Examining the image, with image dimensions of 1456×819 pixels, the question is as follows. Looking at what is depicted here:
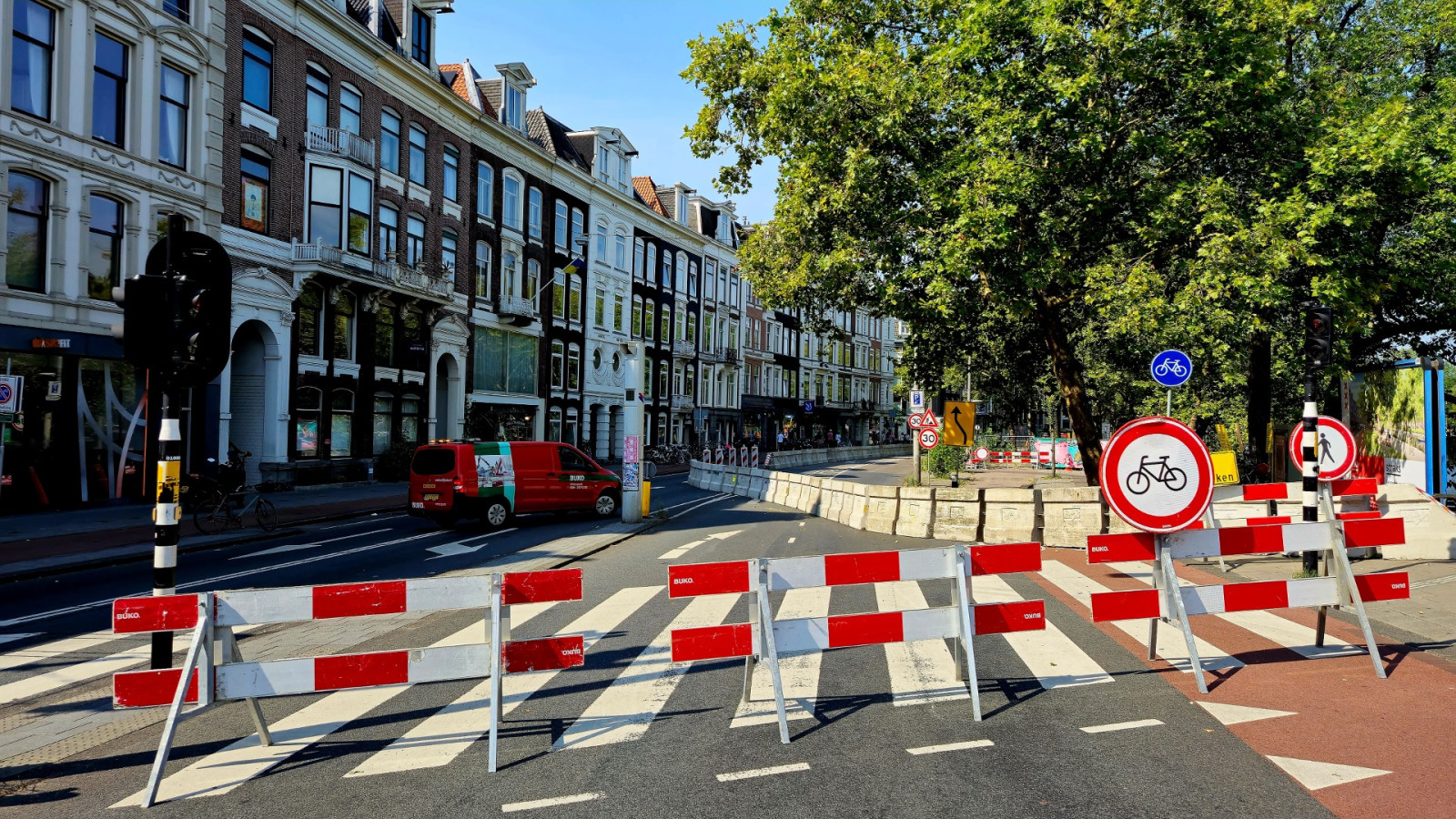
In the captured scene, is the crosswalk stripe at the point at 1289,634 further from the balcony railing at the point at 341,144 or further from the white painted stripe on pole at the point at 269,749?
the balcony railing at the point at 341,144

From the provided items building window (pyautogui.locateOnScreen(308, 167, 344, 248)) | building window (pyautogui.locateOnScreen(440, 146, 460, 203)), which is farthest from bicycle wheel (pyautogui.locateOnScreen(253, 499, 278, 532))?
building window (pyautogui.locateOnScreen(440, 146, 460, 203))

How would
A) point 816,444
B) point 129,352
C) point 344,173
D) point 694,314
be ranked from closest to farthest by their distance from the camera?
point 129,352 → point 344,173 → point 694,314 → point 816,444

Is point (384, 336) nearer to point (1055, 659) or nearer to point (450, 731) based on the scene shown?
point (450, 731)

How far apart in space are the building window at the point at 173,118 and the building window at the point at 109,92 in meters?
0.93

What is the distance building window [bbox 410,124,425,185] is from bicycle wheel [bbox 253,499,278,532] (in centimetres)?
1715

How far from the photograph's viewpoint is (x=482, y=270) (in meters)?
35.6

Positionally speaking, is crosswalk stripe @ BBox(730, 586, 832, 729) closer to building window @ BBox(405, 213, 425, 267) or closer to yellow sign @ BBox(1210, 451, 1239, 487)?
yellow sign @ BBox(1210, 451, 1239, 487)

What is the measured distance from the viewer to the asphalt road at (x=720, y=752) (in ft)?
13.0

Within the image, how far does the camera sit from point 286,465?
24422 millimetres

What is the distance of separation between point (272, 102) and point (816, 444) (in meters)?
48.6

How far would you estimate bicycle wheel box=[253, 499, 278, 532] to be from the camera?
16344mm

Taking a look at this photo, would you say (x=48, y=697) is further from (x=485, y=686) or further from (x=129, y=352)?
(x=485, y=686)

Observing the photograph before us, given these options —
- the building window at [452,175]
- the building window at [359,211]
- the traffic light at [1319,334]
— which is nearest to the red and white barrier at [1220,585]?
the traffic light at [1319,334]

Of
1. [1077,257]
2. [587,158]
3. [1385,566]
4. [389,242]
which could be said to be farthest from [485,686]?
[587,158]
